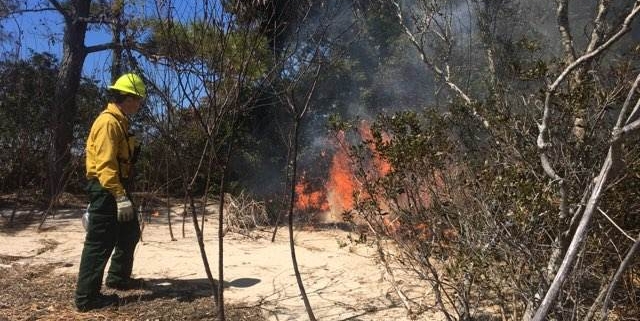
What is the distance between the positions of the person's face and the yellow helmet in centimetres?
5

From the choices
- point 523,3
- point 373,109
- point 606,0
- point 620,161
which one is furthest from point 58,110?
point 620,161

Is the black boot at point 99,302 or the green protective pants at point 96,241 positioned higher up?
the green protective pants at point 96,241

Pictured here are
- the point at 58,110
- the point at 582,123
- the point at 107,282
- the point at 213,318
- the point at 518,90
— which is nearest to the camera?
the point at 582,123

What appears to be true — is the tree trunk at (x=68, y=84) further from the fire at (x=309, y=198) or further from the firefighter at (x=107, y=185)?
the firefighter at (x=107, y=185)

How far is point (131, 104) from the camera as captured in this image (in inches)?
170

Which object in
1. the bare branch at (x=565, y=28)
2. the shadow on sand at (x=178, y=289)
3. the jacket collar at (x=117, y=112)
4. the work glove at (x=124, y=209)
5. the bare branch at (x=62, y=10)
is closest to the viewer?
the work glove at (x=124, y=209)

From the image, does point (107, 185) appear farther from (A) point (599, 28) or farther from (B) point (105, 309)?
(A) point (599, 28)

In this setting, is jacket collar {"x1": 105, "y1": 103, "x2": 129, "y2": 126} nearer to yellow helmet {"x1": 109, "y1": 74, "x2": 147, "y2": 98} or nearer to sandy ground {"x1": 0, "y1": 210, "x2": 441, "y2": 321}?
yellow helmet {"x1": 109, "y1": 74, "x2": 147, "y2": 98}

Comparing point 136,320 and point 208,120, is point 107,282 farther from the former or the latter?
point 208,120

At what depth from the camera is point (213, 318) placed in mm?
3973

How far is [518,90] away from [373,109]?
5.62 metres

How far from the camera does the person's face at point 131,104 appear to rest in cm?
429

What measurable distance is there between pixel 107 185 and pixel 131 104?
27.9 inches

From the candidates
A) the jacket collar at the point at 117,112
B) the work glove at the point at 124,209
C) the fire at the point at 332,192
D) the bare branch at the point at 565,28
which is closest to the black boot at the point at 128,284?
the work glove at the point at 124,209
